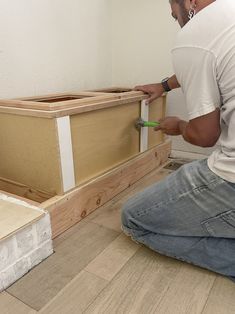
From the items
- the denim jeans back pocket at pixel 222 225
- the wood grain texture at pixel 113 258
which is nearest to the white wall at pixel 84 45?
the wood grain texture at pixel 113 258

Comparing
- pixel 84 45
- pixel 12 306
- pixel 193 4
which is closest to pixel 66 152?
pixel 12 306

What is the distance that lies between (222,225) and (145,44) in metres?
1.23

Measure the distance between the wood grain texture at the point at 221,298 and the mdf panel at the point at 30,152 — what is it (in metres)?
0.55

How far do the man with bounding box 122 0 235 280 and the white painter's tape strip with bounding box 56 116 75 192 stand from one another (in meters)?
0.23

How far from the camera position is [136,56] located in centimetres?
167

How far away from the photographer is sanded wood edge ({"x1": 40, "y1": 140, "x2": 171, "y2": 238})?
3.01 feet

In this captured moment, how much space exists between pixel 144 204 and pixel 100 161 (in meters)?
0.34

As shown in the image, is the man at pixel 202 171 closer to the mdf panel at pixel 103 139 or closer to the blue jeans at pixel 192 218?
the blue jeans at pixel 192 218

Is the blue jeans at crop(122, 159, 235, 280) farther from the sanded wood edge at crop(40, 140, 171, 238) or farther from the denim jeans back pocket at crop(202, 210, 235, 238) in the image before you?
the sanded wood edge at crop(40, 140, 171, 238)

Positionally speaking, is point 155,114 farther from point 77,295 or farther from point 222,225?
point 77,295

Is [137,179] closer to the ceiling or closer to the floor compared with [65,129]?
closer to the floor

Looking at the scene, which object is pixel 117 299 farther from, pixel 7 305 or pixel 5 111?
pixel 5 111

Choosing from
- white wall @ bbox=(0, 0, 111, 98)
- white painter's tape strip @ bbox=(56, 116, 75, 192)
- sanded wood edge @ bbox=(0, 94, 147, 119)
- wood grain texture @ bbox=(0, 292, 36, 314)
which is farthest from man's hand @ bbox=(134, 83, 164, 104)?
wood grain texture @ bbox=(0, 292, 36, 314)

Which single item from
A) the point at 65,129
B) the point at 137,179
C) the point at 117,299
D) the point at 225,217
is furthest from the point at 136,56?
the point at 117,299
